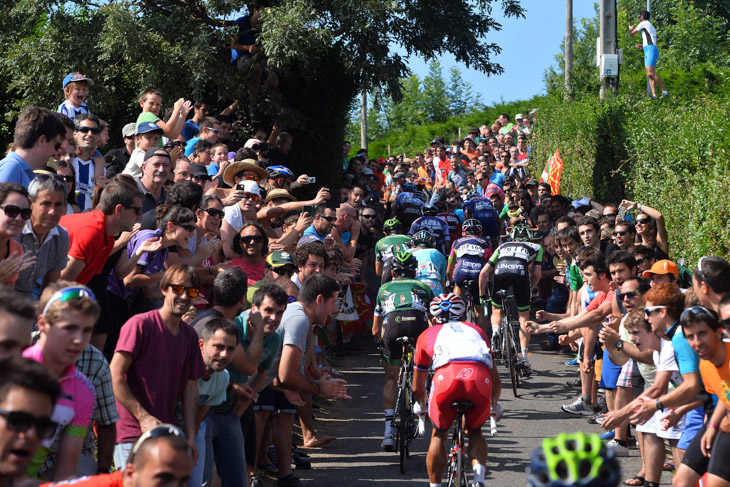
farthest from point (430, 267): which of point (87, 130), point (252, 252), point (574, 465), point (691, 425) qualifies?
point (574, 465)

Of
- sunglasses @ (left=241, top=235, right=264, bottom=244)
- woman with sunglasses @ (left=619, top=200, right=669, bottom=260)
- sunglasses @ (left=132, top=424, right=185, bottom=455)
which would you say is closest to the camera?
sunglasses @ (left=132, top=424, right=185, bottom=455)

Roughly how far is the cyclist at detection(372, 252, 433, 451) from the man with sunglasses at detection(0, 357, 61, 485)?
6.77 metres

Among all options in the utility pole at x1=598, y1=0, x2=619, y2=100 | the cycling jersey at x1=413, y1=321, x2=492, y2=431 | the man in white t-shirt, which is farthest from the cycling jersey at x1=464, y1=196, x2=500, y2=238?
the cycling jersey at x1=413, y1=321, x2=492, y2=431

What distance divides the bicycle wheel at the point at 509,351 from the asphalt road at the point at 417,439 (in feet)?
0.69

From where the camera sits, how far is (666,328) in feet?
24.7

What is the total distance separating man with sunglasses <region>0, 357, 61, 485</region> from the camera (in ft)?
11.1

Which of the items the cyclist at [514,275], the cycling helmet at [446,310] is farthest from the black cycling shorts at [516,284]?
the cycling helmet at [446,310]

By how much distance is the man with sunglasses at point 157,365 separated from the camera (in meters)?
5.92

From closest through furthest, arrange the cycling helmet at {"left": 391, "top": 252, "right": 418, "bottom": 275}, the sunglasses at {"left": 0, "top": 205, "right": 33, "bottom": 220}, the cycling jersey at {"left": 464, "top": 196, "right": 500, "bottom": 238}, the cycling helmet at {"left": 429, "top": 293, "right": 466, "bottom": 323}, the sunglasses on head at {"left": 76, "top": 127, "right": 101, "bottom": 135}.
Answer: the sunglasses at {"left": 0, "top": 205, "right": 33, "bottom": 220}, the cycling helmet at {"left": 429, "top": 293, "right": 466, "bottom": 323}, the sunglasses on head at {"left": 76, "top": 127, "right": 101, "bottom": 135}, the cycling helmet at {"left": 391, "top": 252, "right": 418, "bottom": 275}, the cycling jersey at {"left": 464, "top": 196, "right": 500, "bottom": 238}

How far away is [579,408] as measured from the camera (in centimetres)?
1164

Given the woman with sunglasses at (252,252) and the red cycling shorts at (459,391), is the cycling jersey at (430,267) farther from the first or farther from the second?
the red cycling shorts at (459,391)

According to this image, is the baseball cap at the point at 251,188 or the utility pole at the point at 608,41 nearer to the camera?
the baseball cap at the point at 251,188

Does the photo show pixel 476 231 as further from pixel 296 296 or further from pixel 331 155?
pixel 331 155

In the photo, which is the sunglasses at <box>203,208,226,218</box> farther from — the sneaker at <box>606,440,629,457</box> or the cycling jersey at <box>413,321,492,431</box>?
the sneaker at <box>606,440,629,457</box>
